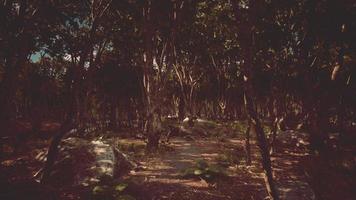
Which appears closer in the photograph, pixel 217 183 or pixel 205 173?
pixel 217 183

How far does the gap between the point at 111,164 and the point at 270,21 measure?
9866 mm

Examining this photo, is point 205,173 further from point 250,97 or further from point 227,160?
point 250,97

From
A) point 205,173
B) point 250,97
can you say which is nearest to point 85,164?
point 205,173

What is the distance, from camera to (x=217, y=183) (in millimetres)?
13156

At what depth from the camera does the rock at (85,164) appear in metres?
13.1

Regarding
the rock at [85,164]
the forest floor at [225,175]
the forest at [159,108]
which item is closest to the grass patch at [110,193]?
the forest at [159,108]

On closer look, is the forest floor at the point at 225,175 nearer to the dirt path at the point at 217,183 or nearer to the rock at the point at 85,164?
the dirt path at the point at 217,183

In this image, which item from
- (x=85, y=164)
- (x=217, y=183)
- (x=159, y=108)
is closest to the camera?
(x=217, y=183)

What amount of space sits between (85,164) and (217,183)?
17.4 feet

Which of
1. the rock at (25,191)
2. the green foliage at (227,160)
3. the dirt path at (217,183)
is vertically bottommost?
the dirt path at (217,183)

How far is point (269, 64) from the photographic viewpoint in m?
21.9

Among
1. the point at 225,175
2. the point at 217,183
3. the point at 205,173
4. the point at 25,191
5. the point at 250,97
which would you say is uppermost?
the point at 250,97

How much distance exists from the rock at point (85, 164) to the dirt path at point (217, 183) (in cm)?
100

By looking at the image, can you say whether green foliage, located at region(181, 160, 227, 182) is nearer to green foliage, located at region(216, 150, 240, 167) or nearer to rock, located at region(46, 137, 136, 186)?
green foliage, located at region(216, 150, 240, 167)
